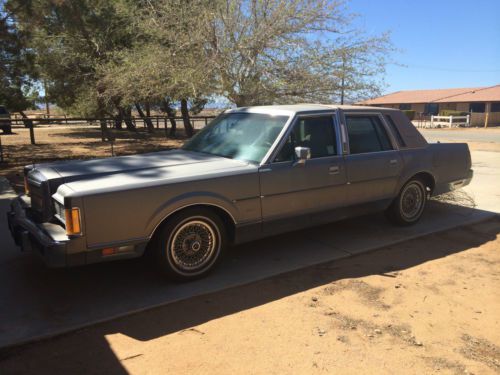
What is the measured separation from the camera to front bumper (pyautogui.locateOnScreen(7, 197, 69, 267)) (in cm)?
347

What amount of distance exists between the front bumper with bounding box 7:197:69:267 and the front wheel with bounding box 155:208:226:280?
0.83 meters

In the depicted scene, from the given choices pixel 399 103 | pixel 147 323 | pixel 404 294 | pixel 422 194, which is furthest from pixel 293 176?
pixel 399 103

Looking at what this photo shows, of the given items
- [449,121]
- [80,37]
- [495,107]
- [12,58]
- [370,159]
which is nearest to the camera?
[370,159]

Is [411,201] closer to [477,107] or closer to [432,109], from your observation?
[432,109]

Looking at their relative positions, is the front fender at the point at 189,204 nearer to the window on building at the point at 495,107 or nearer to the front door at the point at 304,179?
the front door at the point at 304,179

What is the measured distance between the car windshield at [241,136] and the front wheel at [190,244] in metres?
0.87

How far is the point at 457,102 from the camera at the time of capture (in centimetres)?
5306

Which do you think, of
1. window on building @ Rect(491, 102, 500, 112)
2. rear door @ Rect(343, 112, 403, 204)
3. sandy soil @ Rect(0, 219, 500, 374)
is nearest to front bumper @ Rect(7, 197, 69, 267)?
sandy soil @ Rect(0, 219, 500, 374)

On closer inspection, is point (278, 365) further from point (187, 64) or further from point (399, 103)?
point (399, 103)

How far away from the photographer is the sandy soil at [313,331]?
296 centimetres

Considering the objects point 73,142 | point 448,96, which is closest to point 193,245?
point 73,142

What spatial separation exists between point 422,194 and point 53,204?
4.73 m

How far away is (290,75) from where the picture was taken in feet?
34.5

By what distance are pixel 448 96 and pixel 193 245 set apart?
196 ft
